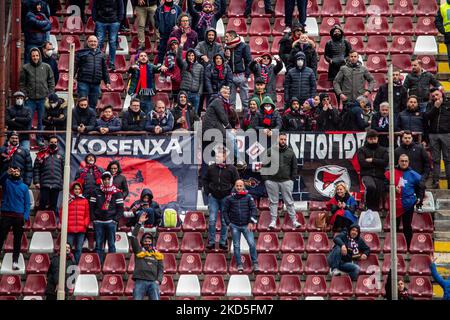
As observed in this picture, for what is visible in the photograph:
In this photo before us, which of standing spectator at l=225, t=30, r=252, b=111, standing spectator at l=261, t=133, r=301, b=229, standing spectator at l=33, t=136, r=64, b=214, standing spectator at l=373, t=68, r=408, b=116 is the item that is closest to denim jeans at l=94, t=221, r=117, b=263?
standing spectator at l=33, t=136, r=64, b=214

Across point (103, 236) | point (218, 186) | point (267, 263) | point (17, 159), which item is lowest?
point (267, 263)

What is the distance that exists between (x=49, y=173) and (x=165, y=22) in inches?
205

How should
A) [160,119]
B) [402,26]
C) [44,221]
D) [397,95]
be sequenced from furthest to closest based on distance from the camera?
1. [402,26]
2. [397,95]
3. [160,119]
4. [44,221]

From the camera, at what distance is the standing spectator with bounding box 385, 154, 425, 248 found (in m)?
30.9

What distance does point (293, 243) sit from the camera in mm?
31406

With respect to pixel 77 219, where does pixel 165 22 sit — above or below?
above

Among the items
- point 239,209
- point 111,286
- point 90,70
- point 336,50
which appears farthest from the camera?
point 336,50

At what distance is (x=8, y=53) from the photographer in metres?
35.0

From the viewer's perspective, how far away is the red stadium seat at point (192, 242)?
103ft

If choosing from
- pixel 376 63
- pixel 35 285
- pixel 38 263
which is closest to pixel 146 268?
pixel 35 285

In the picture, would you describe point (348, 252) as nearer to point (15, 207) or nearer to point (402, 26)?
point (15, 207)

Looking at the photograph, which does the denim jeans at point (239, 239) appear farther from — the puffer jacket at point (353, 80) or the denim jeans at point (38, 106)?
the denim jeans at point (38, 106)
